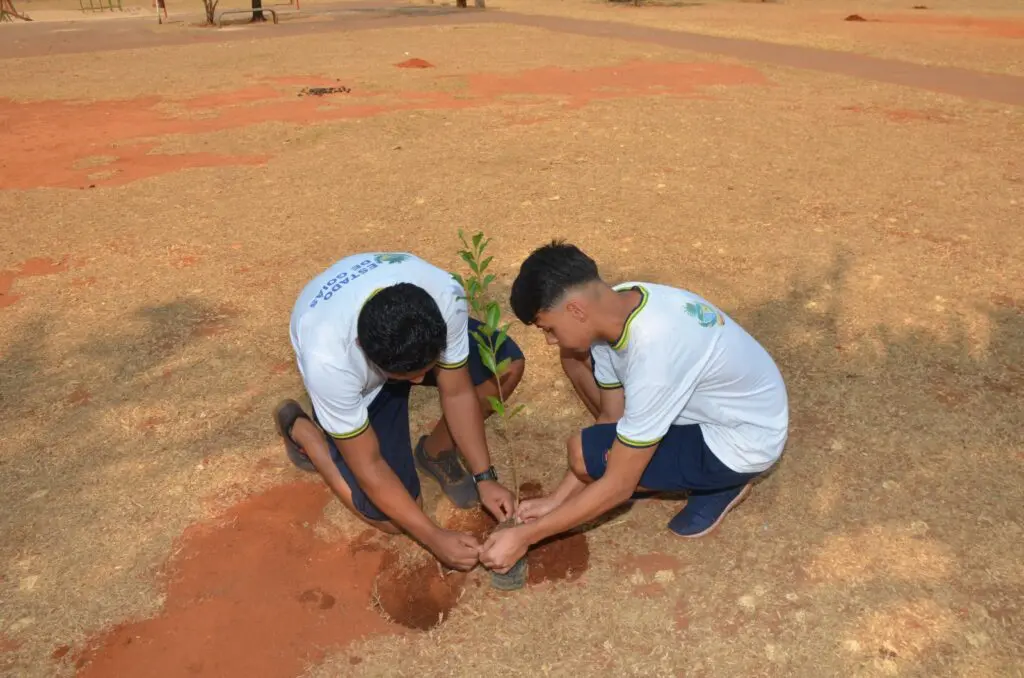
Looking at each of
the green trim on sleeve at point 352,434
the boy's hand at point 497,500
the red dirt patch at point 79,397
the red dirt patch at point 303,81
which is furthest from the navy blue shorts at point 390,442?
the red dirt patch at point 303,81

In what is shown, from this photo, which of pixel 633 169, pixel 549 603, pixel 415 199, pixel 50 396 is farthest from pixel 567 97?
pixel 549 603

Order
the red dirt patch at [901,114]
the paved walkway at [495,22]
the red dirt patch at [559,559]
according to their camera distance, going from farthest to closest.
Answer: the paved walkway at [495,22] → the red dirt patch at [901,114] → the red dirt patch at [559,559]

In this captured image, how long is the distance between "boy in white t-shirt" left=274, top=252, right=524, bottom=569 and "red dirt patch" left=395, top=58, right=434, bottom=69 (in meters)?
9.91

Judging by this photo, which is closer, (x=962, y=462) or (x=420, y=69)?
(x=962, y=462)

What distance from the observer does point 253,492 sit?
3113 mm

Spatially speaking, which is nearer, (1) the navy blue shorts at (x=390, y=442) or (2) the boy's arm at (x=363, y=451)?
(2) the boy's arm at (x=363, y=451)

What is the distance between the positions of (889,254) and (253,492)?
4094 mm

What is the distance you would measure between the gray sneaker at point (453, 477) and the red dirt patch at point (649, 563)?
26.5 inches

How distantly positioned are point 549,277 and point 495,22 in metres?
18.5

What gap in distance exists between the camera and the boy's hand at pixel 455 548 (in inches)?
97.4

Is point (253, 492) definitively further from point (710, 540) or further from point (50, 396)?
point (710, 540)

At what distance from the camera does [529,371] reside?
3891 millimetres

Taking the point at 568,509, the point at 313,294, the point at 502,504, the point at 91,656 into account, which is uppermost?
the point at 313,294

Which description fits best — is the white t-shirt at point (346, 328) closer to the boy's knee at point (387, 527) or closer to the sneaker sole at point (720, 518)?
the boy's knee at point (387, 527)
